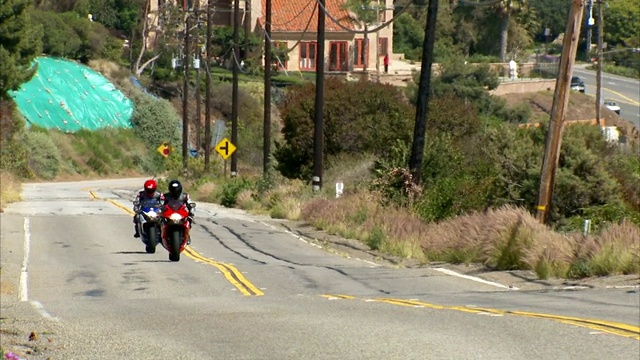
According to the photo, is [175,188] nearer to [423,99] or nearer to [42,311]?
[42,311]

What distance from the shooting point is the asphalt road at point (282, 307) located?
12.8m

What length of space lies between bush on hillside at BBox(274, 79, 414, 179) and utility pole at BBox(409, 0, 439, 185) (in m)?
13.6

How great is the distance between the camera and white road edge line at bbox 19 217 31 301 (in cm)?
2204

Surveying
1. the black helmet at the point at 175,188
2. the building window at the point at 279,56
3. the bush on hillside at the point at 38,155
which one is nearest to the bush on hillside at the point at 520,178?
the black helmet at the point at 175,188

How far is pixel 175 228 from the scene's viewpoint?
11141mm

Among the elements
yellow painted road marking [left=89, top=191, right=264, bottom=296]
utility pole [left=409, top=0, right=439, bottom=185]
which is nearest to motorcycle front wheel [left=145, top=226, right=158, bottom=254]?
yellow painted road marking [left=89, top=191, right=264, bottom=296]

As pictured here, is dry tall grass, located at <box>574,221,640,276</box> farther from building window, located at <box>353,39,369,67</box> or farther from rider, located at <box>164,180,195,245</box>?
building window, located at <box>353,39,369,67</box>

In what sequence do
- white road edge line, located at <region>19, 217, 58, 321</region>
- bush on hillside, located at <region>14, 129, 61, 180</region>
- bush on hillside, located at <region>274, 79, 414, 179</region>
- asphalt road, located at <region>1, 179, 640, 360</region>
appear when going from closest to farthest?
asphalt road, located at <region>1, 179, 640, 360</region>, white road edge line, located at <region>19, 217, 58, 321</region>, bush on hillside, located at <region>274, 79, 414, 179</region>, bush on hillside, located at <region>14, 129, 61, 180</region>

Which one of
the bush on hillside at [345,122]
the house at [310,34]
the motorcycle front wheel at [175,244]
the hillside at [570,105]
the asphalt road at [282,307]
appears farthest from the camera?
the house at [310,34]

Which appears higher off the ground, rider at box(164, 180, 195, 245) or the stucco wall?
rider at box(164, 180, 195, 245)

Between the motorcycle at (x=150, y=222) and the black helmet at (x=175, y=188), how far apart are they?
283 mm

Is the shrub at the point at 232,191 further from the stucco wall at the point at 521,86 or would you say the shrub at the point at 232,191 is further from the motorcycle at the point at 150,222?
the stucco wall at the point at 521,86

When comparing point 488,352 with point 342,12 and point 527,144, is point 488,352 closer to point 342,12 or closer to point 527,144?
point 527,144

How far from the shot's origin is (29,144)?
73.6 meters
